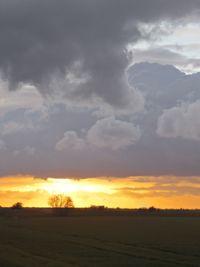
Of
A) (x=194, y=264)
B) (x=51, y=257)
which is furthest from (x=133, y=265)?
(x=51, y=257)

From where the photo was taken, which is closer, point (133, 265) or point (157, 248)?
point (133, 265)

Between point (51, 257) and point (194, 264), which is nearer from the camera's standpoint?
point (194, 264)

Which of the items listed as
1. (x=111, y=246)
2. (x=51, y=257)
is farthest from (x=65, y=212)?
(x=51, y=257)

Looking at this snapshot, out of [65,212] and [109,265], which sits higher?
[65,212]

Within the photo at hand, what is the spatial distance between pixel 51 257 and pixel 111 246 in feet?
45.8

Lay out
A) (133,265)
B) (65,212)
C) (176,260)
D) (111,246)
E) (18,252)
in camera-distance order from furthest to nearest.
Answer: (65,212)
(111,246)
(18,252)
(176,260)
(133,265)

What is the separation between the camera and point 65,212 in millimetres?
198125

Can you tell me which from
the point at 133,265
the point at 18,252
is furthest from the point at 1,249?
the point at 133,265

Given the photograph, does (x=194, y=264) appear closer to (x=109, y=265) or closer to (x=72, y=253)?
(x=109, y=265)

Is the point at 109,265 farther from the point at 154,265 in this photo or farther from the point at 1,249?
the point at 1,249

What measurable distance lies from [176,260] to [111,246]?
14830 mm

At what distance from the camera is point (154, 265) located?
40125 mm

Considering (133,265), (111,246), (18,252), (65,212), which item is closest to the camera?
(133,265)

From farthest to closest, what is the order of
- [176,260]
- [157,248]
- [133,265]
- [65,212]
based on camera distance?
[65,212] → [157,248] → [176,260] → [133,265]
